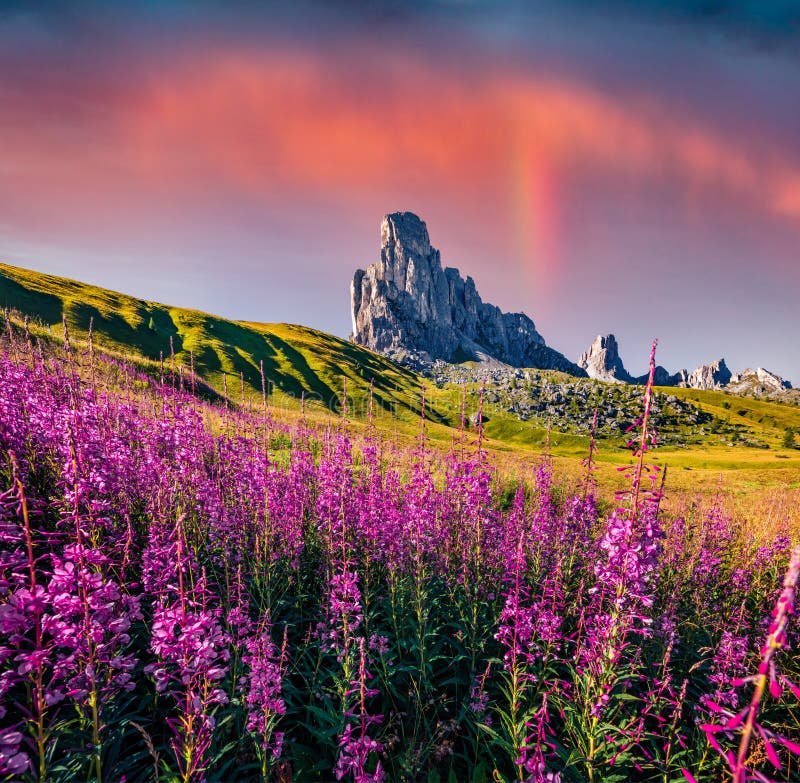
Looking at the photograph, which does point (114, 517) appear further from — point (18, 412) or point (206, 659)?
point (206, 659)

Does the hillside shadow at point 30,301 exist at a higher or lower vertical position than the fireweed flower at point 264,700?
higher

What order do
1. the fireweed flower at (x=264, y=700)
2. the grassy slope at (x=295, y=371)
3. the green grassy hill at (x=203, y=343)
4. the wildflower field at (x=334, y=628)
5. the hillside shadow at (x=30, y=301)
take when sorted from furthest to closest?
the green grassy hill at (x=203, y=343) → the grassy slope at (x=295, y=371) → the hillside shadow at (x=30, y=301) → the fireweed flower at (x=264, y=700) → the wildflower field at (x=334, y=628)

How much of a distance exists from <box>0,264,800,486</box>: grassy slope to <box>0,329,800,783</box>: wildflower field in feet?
→ 110

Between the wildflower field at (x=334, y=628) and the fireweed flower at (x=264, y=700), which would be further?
the fireweed flower at (x=264, y=700)

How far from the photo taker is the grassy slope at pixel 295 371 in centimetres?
5966

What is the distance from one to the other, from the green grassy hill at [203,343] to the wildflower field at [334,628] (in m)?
41.1

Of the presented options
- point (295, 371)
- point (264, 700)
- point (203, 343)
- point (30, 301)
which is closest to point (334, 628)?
point (264, 700)

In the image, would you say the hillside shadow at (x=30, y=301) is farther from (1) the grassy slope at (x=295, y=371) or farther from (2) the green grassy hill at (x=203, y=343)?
(1) the grassy slope at (x=295, y=371)

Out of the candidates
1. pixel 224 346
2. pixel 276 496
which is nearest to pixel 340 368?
pixel 224 346

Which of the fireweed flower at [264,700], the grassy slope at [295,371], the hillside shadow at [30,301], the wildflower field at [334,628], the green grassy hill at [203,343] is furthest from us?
the green grassy hill at [203,343]

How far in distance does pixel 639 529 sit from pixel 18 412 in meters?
10.1

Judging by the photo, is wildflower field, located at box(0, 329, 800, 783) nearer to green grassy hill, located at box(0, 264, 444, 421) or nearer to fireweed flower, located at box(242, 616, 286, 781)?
fireweed flower, located at box(242, 616, 286, 781)

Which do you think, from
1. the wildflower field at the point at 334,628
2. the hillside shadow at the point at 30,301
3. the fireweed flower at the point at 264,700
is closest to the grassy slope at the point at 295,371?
the hillside shadow at the point at 30,301

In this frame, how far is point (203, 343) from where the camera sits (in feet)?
275
